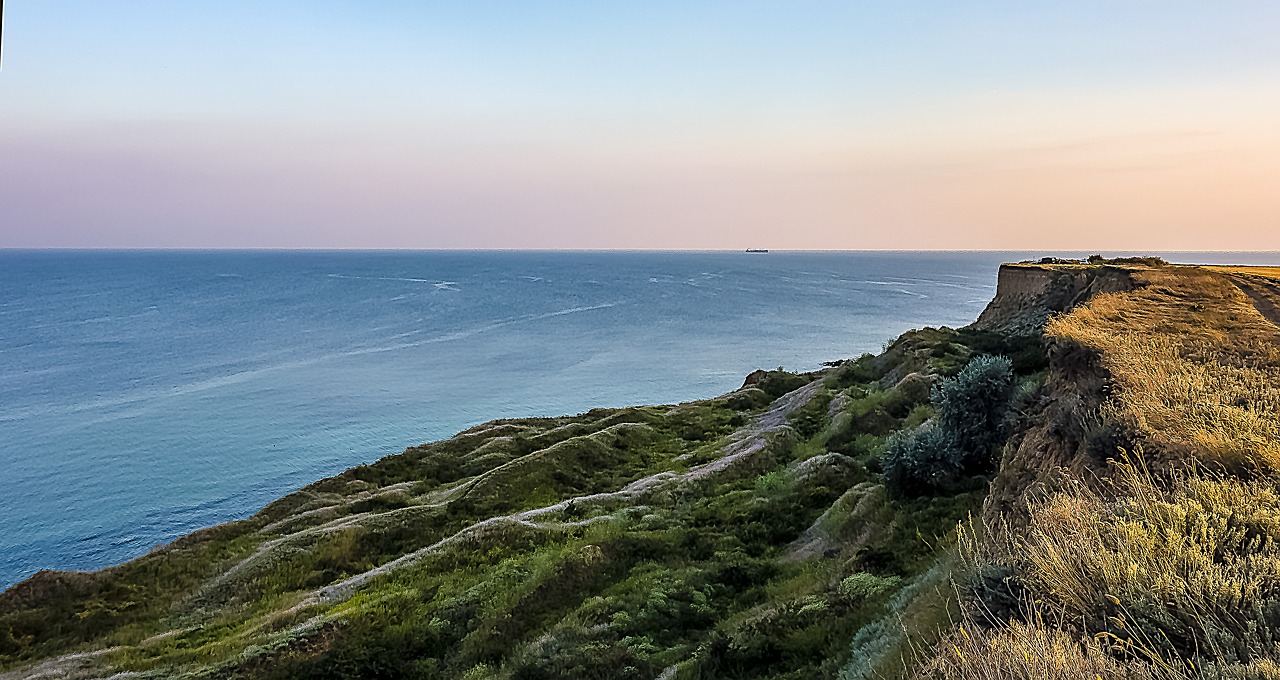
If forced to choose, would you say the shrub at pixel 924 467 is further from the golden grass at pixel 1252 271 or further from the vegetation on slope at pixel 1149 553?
the golden grass at pixel 1252 271

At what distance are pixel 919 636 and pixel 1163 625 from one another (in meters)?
3.09

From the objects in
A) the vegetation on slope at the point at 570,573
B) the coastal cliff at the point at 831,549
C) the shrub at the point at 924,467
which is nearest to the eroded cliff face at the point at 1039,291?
the coastal cliff at the point at 831,549

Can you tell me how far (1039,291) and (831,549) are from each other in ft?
136

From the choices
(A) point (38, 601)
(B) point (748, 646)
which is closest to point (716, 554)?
(B) point (748, 646)

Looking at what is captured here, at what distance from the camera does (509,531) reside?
91.6 feet

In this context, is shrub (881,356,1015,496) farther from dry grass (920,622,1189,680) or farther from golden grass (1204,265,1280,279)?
golden grass (1204,265,1280,279)

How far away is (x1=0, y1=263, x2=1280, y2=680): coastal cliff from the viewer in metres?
7.44

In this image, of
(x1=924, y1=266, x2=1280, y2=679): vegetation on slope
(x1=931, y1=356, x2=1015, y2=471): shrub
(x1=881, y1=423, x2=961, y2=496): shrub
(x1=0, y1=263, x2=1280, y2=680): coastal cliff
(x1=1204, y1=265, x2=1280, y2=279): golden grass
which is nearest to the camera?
(x1=924, y1=266, x2=1280, y2=679): vegetation on slope

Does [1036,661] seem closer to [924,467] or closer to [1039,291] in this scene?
[924,467]

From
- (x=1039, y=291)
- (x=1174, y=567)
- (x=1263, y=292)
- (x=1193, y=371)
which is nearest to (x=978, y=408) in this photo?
(x=1193, y=371)

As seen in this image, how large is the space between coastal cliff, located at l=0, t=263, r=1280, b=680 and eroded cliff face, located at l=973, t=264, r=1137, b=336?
772 mm

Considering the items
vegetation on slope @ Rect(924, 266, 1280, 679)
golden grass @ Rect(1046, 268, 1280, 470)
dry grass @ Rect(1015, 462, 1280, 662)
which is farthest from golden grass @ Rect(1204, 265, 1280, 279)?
dry grass @ Rect(1015, 462, 1280, 662)

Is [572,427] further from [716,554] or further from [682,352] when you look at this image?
[682,352]

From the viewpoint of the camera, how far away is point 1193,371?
565 inches
